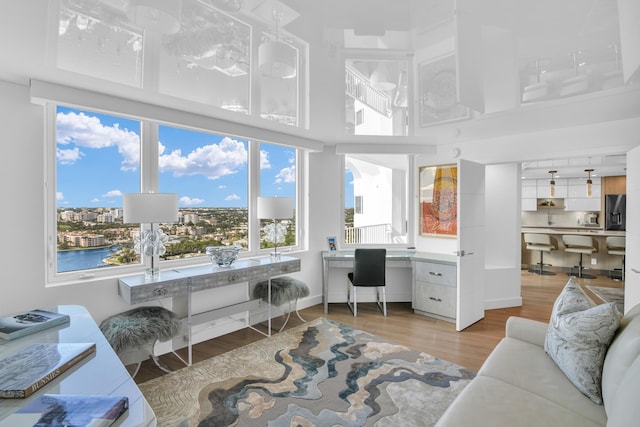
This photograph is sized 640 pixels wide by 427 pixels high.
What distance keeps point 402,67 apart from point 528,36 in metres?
1.09

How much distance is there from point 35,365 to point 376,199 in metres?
4.65

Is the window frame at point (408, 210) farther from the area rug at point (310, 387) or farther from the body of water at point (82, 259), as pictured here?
the body of water at point (82, 259)

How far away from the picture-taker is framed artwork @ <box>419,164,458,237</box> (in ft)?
14.4

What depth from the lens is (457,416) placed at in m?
1.37

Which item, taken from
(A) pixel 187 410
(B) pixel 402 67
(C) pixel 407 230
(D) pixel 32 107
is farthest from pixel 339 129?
(A) pixel 187 410

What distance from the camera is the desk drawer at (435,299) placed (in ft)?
12.8

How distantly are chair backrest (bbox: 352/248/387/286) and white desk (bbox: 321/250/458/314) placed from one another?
27 cm

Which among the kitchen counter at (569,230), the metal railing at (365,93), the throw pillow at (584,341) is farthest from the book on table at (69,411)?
the kitchen counter at (569,230)

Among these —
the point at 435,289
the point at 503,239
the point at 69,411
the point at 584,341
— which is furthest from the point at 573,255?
the point at 69,411

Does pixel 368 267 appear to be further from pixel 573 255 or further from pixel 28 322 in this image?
pixel 573 255

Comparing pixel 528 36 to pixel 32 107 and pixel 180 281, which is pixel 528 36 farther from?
pixel 32 107

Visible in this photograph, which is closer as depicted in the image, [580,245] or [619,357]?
[619,357]

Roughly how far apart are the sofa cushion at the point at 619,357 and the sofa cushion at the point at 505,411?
161mm

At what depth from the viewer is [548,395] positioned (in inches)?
60.6
